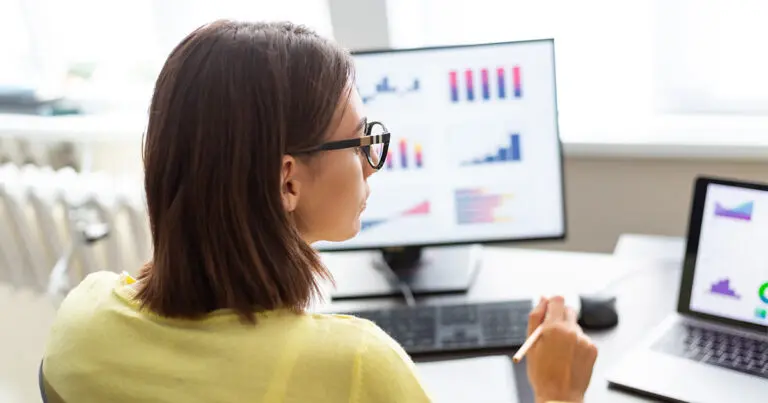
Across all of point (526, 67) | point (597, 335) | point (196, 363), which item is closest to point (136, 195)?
point (526, 67)

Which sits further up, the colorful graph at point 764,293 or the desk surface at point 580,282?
the colorful graph at point 764,293

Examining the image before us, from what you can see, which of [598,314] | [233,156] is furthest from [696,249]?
[233,156]

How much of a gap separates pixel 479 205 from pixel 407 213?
12 cm

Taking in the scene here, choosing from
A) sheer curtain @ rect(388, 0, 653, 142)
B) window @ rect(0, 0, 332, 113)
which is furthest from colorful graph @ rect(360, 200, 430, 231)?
window @ rect(0, 0, 332, 113)

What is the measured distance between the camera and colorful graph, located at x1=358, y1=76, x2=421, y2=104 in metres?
1.39

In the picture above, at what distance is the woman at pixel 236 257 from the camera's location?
2.53ft

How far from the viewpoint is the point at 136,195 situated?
6.67ft

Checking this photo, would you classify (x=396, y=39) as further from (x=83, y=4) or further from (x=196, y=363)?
(x=196, y=363)

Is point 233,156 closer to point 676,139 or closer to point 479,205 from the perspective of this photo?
point 479,205

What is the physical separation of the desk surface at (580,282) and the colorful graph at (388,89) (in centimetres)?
33

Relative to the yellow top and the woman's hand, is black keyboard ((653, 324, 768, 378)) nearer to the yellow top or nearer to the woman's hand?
the woman's hand

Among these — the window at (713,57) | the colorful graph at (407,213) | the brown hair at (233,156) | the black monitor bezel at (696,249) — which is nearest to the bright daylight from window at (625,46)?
→ the window at (713,57)

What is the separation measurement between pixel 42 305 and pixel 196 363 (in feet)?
5.83

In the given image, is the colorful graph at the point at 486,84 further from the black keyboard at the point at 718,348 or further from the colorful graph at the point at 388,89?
the black keyboard at the point at 718,348
